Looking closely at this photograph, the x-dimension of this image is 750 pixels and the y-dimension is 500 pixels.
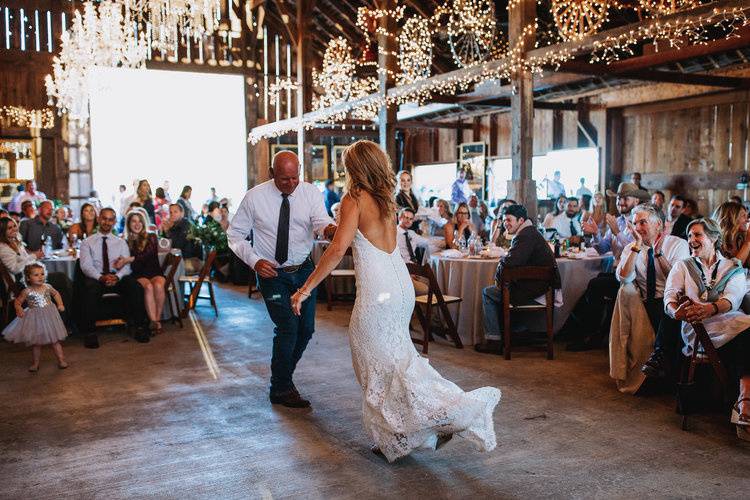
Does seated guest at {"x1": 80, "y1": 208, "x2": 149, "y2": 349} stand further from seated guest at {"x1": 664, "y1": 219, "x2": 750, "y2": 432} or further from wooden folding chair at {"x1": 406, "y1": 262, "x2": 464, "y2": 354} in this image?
seated guest at {"x1": 664, "y1": 219, "x2": 750, "y2": 432}

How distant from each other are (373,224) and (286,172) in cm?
107

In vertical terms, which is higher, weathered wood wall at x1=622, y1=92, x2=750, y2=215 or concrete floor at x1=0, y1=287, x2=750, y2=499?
weathered wood wall at x1=622, y1=92, x2=750, y2=215

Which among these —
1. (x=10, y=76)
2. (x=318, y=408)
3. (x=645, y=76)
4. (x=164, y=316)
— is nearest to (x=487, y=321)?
(x=318, y=408)

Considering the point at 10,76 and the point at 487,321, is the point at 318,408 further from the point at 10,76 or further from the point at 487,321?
the point at 10,76

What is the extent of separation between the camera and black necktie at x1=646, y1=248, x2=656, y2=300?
452 centimetres

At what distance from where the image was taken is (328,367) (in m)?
5.09

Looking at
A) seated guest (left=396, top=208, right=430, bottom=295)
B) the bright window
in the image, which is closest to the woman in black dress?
seated guest (left=396, top=208, right=430, bottom=295)

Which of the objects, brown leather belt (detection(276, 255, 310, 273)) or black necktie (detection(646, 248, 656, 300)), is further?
black necktie (detection(646, 248, 656, 300))

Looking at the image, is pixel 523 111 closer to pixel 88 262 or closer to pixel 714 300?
pixel 714 300

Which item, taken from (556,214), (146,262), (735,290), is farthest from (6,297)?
Result: (735,290)

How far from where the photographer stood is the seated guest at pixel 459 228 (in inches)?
276

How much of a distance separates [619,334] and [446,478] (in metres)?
1.89

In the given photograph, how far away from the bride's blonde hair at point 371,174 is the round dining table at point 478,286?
2.88 meters

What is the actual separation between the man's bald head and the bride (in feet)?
3.00
